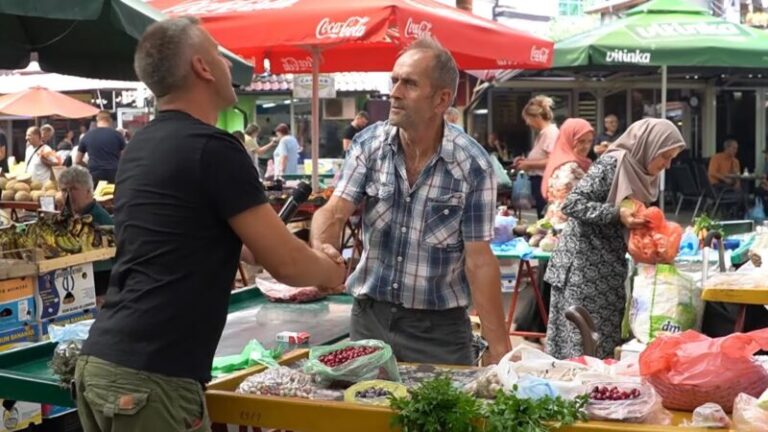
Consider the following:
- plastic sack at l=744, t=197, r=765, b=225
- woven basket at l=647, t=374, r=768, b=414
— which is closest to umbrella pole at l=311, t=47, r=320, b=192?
woven basket at l=647, t=374, r=768, b=414

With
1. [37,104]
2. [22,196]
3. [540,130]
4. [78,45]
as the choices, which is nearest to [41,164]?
[37,104]

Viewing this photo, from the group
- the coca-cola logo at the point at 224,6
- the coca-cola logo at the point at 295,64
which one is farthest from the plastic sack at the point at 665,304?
the coca-cola logo at the point at 295,64

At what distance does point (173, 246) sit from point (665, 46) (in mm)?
11037

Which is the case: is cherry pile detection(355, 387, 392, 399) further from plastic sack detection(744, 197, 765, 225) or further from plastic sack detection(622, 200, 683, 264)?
plastic sack detection(744, 197, 765, 225)

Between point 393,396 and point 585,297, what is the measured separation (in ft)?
10.3

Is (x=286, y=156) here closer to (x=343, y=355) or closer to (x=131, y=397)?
(x=343, y=355)

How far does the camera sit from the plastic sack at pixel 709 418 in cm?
286

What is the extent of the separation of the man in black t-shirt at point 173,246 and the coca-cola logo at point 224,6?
6330mm

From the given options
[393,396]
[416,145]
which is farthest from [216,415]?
[416,145]

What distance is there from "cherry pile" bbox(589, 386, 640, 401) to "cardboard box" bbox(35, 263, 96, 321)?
346 centimetres

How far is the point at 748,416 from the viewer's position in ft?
9.32

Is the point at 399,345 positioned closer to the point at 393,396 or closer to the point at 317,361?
the point at 317,361

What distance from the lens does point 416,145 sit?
360 centimetres

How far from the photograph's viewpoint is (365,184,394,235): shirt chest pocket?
11.8ft
